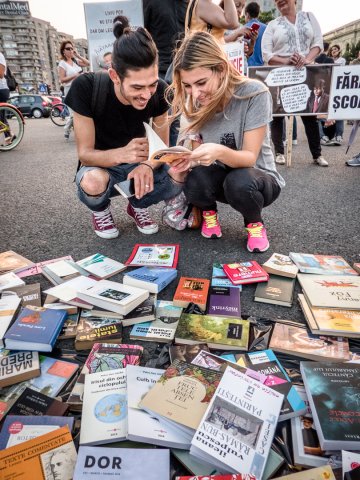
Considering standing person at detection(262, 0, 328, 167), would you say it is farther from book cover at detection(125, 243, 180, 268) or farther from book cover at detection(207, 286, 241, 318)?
book cover at detection(207, 286, 241, 318)

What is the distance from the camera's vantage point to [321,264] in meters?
1.58

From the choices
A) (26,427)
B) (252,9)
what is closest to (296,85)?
(252,9)

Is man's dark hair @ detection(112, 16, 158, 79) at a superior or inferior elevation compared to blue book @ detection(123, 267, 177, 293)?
superior

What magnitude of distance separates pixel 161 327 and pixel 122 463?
20.3 inches

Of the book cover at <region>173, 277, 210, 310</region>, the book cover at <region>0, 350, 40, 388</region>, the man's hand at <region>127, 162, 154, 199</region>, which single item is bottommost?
the book cover at <region>173, 277, 210, 310</region>

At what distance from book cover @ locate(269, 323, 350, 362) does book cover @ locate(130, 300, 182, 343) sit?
357mm

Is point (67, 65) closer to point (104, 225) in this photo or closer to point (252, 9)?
point (252, 9)

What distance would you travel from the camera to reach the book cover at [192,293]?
1.29 m

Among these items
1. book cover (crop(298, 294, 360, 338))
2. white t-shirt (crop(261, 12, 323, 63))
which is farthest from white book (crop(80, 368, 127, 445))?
white t-shirt (crop(261, 12, 323, 63))

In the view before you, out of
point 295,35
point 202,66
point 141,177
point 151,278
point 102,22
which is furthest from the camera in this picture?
point 102,22

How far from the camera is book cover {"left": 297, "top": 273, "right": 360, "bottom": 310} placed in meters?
1.23

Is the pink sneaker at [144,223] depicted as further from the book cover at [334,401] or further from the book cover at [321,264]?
the book cover at [334,401]

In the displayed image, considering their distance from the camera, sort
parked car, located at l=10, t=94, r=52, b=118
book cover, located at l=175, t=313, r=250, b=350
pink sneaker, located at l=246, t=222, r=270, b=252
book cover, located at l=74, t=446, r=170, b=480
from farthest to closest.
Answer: parked car, located at l=10, t=94, r=52, b=118
pink sneaker, located at l=246, t=222, r=270, b=252
book cover, located at l=175, t=313, r=250, b=350
book cover, located at l=74, t=446, r=170, b=480

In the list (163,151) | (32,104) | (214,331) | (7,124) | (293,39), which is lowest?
(32,104)
